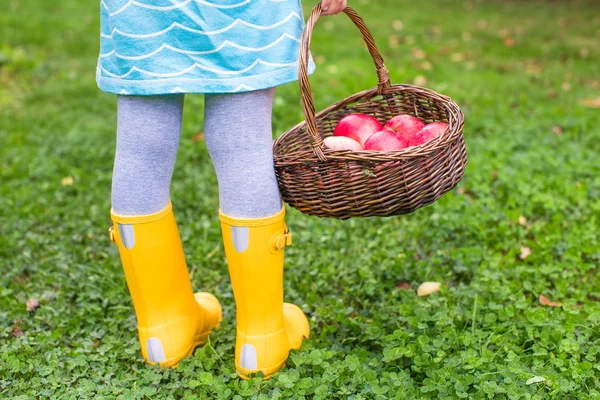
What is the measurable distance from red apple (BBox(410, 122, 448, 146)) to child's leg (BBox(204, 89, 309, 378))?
1.33 feet

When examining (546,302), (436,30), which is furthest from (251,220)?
(436,30)

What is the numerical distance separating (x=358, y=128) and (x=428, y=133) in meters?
0.22

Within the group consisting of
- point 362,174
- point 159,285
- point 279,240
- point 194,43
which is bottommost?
point 159,285

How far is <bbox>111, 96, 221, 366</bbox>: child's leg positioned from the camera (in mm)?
1725

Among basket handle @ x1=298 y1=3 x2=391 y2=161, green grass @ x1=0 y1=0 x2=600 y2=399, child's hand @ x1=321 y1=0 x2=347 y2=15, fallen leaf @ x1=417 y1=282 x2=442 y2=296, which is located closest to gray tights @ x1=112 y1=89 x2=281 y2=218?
basket handle @ x1=298 y1=3 x2=391 y2=161

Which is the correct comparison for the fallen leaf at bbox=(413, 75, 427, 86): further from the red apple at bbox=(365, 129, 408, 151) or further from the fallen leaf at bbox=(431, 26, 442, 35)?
the red apple at bbox=(365, 129, 408, 151)

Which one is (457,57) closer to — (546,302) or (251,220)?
(546,302)

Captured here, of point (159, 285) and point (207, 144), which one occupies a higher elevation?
Result: point (207, 144)

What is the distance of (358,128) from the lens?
6.20 feet

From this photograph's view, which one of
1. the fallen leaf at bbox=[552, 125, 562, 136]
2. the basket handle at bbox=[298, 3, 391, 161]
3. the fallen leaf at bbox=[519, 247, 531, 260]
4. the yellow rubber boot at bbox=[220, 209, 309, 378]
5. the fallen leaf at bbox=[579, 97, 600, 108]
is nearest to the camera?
the basket handle at bbox=[298, 3, 391, 161]

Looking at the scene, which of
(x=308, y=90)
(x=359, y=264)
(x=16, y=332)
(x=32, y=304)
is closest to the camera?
(x=308, y=90)

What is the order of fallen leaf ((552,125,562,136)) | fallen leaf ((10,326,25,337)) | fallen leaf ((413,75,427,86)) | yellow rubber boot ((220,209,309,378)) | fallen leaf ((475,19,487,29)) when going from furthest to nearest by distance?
fallen leaf ((475,19,487,29))
fallen leaf ((413,75,427,86))
fallen leaf ((552,125,562,136))
fallen leaf ((10,326,25,337))
yellow rubber boot ((220,209,309,378))

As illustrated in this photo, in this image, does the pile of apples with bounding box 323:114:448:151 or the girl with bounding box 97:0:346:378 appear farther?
the pile of apples with bounding box 323:114:448:151

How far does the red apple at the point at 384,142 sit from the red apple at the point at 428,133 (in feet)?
0.15
